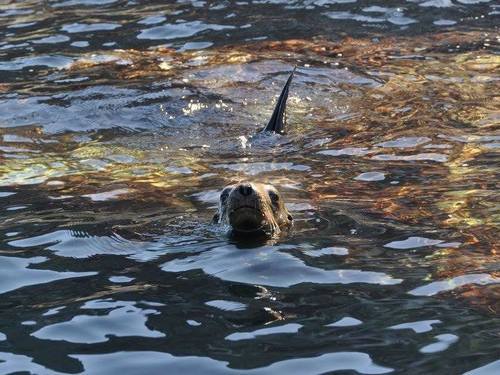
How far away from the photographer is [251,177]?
905cm

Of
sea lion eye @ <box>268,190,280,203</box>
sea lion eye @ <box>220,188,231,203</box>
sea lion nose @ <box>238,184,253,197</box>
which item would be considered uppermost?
sea lion nose @ <box>238,184,253,197</box>

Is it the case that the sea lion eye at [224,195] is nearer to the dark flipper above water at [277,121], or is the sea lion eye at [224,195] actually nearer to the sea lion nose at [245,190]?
the sea lion nose at [245,190]

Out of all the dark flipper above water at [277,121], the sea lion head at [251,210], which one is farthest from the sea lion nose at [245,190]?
the dark flipper above water at [277,121]

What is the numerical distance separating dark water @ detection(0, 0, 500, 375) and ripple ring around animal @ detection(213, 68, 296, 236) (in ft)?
0.56

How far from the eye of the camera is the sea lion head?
711cm

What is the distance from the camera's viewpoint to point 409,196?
8.07m

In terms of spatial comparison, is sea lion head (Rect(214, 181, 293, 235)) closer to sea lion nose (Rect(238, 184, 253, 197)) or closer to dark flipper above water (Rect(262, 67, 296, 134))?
sea lion nose (Rect(238, 184, 253, 197))

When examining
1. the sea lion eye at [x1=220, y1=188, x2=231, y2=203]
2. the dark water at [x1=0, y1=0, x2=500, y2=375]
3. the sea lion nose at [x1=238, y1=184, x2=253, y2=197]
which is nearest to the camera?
the dark water at [x1=0, y1=0, x2=500, y2=375]

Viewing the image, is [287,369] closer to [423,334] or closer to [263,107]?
[423,334]

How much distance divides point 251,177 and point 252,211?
194 centimetres

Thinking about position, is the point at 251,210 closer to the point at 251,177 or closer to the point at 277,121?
the point at 251,177

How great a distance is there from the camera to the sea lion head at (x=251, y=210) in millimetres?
7105

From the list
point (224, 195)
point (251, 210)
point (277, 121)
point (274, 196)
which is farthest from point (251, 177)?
point (251, 210)

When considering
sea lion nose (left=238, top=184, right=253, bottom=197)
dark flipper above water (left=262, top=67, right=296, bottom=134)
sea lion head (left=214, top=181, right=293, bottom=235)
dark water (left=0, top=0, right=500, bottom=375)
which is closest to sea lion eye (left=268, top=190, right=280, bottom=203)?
sea lion head (left=214, top=181, right=293, bottom=235)
